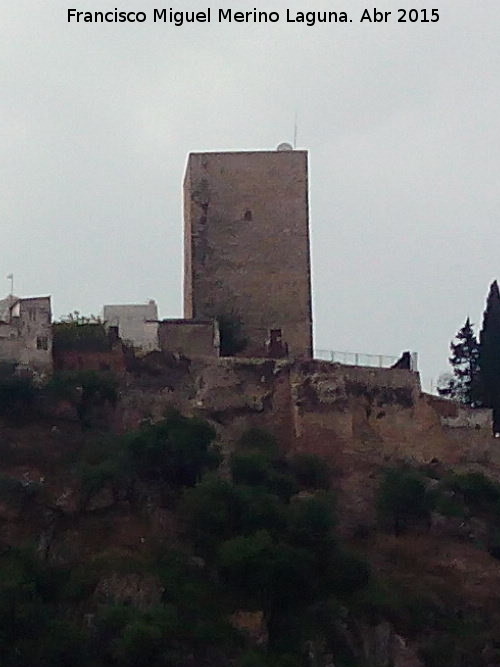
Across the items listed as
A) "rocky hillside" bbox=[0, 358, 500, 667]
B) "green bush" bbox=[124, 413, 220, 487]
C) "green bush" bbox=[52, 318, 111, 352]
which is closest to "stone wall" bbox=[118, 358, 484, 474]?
"rocky hillside" bbox=[0, 358, 500, 667]

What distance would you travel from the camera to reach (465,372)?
29.5 m

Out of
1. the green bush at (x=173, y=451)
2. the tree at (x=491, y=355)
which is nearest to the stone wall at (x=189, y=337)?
the green bush at (x=173, y=451)

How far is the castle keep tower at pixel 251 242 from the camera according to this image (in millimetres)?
27516

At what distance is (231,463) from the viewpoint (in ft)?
75.7

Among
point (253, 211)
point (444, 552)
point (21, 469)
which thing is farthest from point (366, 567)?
point (253, 211)

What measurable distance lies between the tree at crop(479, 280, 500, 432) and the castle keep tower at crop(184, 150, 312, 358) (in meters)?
3.36

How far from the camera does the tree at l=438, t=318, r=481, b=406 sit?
2842 centimetres

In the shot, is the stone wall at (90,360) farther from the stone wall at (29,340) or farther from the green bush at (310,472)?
the green bush at (310,472)

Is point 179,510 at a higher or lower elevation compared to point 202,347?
lower

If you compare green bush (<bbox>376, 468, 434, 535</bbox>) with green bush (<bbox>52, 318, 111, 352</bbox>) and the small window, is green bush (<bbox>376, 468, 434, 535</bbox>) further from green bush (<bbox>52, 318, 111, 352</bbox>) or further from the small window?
the small window

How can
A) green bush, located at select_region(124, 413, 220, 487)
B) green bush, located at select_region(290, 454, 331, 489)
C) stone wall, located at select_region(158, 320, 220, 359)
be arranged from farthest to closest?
stone wall, located at select_region(158, 320, 220, 359), green bush, located at select_region(290, 454, 331, 489), green bush, located at select_region(124, 413, 220, 487)

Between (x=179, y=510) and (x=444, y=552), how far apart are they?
408 cm

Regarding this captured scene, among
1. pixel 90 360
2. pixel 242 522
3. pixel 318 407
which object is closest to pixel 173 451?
pixel 242 522

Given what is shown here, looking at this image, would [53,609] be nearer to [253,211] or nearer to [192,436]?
[192,436]
